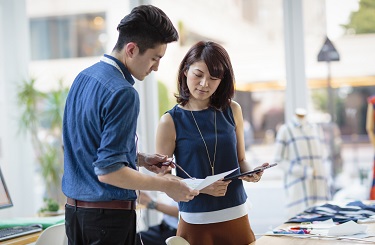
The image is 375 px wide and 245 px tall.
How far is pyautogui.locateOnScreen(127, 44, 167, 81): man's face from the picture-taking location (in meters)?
2.29

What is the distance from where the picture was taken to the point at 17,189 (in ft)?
20.7

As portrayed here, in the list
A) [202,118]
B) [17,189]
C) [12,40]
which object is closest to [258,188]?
[17,189]

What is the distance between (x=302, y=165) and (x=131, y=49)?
338 cm

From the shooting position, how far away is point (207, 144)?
2.94 metres

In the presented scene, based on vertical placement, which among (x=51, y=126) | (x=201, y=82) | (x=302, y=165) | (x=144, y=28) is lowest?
(x=302, y=165)

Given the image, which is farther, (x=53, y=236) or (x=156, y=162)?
(x=53, y=236)

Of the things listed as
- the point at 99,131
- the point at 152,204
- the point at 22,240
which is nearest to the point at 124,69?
the point at 99,131

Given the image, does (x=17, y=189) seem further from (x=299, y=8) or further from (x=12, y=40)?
(x=299, y=8)

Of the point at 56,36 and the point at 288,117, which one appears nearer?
the point at 288,117

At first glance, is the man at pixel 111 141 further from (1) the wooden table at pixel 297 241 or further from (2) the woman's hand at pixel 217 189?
(1) the wooden table at pixel 297 241

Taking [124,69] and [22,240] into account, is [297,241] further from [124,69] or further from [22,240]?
[22,240]

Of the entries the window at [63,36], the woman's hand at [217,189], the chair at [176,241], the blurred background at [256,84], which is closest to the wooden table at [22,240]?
the chair at [176,241]

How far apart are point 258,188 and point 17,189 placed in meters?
2.37

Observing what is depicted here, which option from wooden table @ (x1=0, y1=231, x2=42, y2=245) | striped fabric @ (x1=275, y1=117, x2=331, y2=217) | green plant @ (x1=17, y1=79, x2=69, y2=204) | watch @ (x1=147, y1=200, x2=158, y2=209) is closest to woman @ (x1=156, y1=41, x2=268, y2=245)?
wooden table @ (x1=0, y1=231, x2=42, y2=245)
